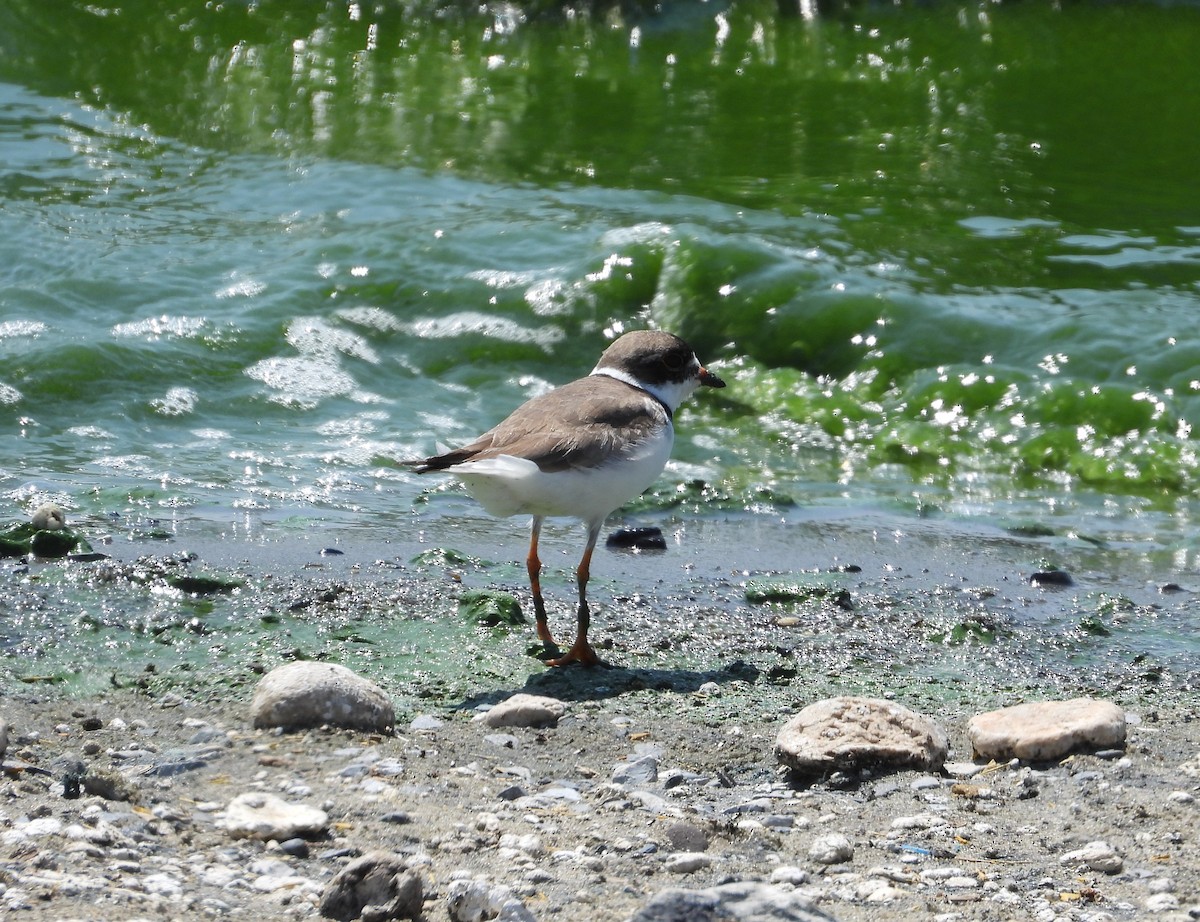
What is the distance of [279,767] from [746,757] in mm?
1370

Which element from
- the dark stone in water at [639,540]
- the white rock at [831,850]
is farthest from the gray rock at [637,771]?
the dark stone in water at [639,540]

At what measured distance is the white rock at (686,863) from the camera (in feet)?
11.6

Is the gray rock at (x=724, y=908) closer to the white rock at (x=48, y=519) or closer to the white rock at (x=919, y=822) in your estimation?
the white rock at (x=919, y=822)

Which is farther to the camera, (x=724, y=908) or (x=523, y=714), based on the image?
(x=523, y=714)

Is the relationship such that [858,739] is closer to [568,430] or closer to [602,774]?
[602,774]

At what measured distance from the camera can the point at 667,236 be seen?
39.6 feet

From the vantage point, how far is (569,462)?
A: 18.0ft

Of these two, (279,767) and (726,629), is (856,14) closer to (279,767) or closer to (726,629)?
(726,629)

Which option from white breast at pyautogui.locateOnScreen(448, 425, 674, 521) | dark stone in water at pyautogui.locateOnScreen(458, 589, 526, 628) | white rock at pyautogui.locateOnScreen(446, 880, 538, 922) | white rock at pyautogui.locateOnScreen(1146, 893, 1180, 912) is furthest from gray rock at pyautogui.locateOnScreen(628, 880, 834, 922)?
dark stone in water at pyautogui.locateOnScreen(458, 589, 526, 628)

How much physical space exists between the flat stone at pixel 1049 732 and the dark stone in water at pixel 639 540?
2721 millimetres

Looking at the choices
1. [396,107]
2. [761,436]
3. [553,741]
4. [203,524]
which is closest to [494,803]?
[553,741]

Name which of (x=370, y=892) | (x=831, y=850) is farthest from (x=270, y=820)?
(x=831, y=850)

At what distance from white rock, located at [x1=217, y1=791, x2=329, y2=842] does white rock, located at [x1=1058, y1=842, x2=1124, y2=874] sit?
1.82 m

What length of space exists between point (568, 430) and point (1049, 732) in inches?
81.5
